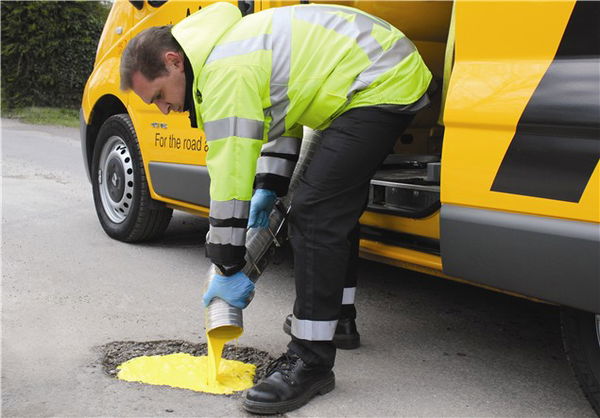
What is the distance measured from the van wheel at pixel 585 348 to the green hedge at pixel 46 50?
1665 centimetres

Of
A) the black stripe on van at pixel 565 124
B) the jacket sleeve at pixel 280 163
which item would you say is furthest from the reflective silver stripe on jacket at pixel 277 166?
the black stripe on van at pixel 565 124

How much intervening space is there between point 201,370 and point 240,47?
1.27 m

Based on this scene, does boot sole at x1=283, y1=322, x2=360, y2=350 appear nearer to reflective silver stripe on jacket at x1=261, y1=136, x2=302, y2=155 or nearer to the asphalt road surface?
the asphalt road surface

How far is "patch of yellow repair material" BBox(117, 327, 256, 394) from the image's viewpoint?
2887mm

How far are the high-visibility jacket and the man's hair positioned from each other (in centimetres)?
5

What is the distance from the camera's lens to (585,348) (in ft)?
8.57

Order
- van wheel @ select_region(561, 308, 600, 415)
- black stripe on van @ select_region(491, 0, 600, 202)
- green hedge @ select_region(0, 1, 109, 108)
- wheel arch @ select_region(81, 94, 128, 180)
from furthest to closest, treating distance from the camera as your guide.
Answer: green hedge @ select_region(0, 1, 109, 108) → wheel arch @ select_region(81, 94, 128, 180) → van wheel @ select_region(561, 308, 600, 415) → black stripe on van @ select_region(491, 0, 600, 202)

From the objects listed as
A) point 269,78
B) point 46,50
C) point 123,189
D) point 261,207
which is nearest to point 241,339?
point 261,207

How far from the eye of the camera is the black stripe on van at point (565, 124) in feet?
7.57

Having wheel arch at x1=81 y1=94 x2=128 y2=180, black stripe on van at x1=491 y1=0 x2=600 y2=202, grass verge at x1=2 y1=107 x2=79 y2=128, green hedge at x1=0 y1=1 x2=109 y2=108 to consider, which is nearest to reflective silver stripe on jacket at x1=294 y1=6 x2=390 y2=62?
black stripe on van at x1=491 y1=0 x2=600 y2=202

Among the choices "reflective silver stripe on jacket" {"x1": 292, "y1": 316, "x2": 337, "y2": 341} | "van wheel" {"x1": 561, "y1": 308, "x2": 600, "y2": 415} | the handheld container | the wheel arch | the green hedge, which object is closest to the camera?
"van wheel" {"x1": 561, "y1": 308, "x2": 600, "y2": 415}

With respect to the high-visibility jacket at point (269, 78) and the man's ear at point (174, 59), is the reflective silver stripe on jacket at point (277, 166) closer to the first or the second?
the high-visibility jacket at point (269, 78)

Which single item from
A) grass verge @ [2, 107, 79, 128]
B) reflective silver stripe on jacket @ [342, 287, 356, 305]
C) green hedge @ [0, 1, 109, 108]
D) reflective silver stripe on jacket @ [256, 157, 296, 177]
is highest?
reflective silver stripe on jacket @ [256, 157, 296, 177]

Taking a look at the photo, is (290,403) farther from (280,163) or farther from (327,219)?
(280,163)
